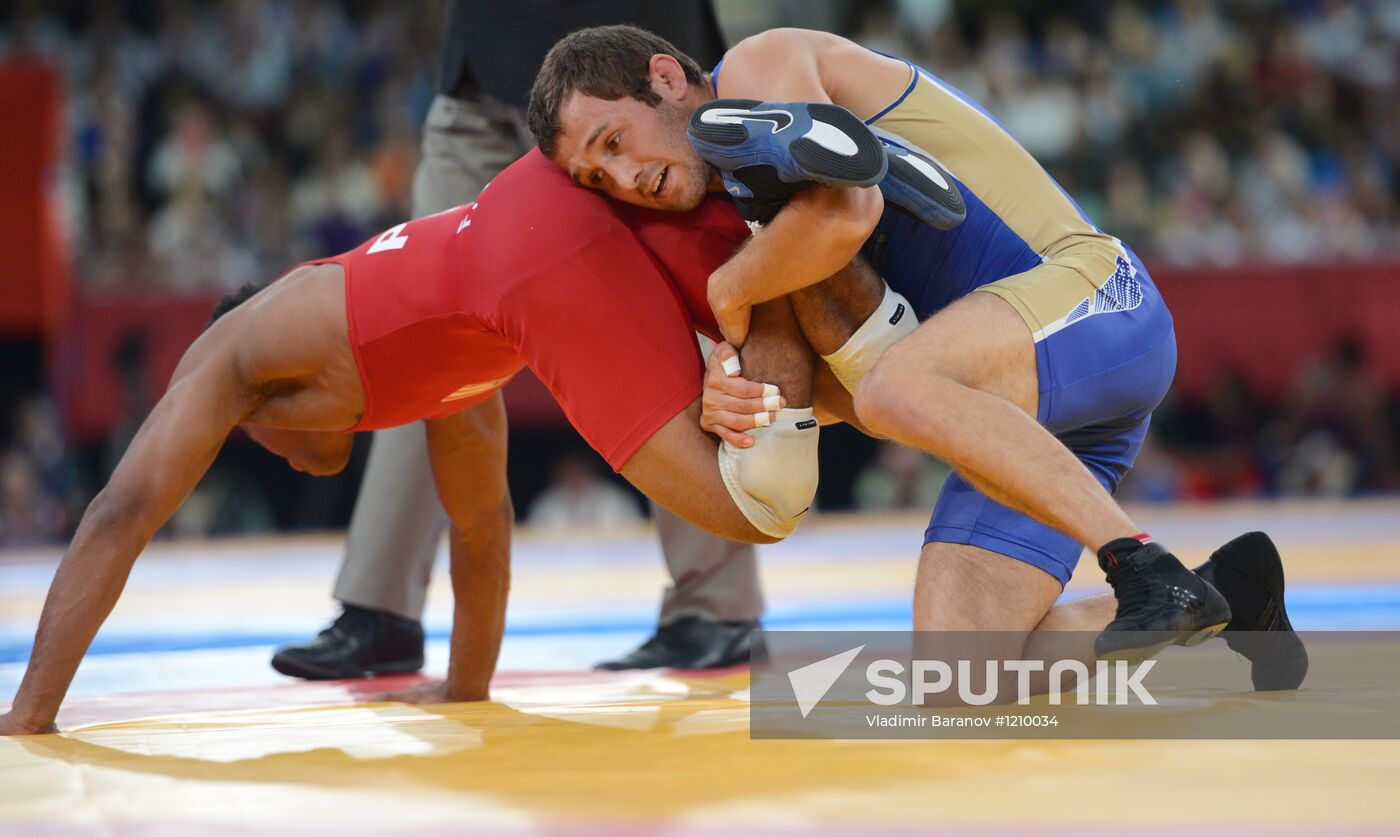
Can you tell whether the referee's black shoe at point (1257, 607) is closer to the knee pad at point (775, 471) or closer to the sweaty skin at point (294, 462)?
the knee pad at point (775, 471)

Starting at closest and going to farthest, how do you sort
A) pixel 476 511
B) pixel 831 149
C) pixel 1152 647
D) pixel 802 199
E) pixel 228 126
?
pixel 1152 647, pixel 831 149, pixel 802 199, pixel 476 511, pixel 228 126

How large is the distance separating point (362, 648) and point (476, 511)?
24.0 inches

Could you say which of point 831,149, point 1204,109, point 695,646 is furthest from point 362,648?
point 1204,109

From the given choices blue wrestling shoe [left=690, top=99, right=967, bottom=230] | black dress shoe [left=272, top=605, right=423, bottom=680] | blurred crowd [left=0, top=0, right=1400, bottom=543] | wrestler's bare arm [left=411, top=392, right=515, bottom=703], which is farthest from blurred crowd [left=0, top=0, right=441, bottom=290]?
blue wrestling shoe [left=690, top=99, right=967, bottom=230]

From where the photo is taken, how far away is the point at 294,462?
2795mm

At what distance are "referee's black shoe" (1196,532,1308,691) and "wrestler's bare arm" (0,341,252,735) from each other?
163 cm

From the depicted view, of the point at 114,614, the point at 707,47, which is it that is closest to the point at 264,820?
the point at 707,47

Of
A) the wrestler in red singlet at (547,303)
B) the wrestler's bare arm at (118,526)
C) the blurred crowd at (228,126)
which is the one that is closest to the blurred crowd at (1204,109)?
the blurred crowd at (228,126)

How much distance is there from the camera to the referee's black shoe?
7.57 feet

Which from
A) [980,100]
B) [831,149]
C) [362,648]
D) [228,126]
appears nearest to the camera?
[831,149]

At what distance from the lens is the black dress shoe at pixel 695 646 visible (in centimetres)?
316

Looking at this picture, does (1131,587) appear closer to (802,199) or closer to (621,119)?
(802,199)

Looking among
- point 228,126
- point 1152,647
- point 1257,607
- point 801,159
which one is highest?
point 228,126

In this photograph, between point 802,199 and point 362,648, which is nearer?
point 802,199
